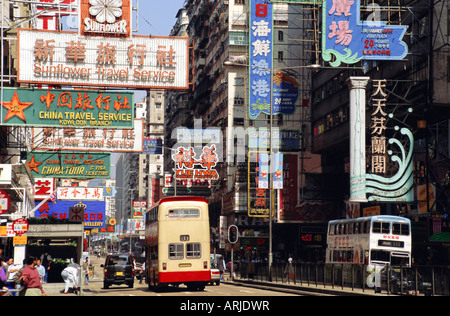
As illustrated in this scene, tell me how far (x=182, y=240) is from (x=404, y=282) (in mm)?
10138

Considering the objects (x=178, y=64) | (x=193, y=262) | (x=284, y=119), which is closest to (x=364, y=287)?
(x=193, y=262)

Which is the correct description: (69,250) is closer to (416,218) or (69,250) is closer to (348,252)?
(348,252)

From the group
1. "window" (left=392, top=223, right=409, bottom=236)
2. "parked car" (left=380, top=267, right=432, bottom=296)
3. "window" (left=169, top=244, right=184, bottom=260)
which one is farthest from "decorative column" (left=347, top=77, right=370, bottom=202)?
"window" (left=169, top=244, right=184, bottom=260)

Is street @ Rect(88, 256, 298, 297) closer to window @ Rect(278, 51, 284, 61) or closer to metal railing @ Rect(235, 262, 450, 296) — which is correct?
metal railing @ Rect(235, 262, 450, 296)

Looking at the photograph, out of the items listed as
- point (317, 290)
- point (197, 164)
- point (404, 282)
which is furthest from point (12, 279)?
point (197, 164)

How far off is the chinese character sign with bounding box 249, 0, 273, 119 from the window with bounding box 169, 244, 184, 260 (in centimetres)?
3612

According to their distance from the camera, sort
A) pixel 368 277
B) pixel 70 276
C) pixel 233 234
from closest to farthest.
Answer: pixel 70 276 → pixel 368 277 → pixel 233 234

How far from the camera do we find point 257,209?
79.2 m

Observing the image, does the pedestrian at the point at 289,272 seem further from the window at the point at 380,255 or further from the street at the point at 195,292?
the window at the point at 380,255

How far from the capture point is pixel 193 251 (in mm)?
36281

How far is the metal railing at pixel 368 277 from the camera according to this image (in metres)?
29.8

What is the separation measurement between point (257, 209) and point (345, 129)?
597 inches

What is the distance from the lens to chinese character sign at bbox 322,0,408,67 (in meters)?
56.6

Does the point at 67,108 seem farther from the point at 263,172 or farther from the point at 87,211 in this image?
the point at 263,172
